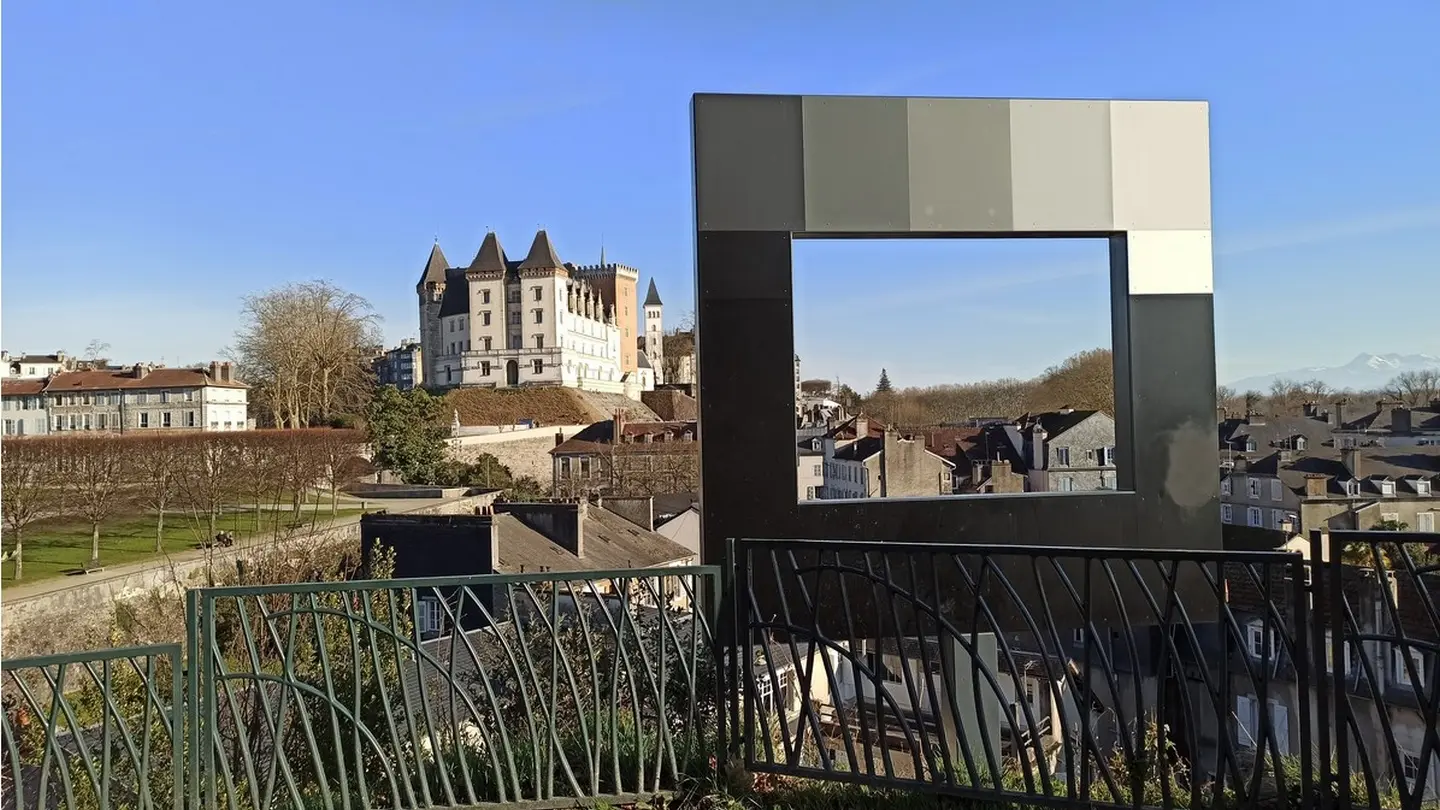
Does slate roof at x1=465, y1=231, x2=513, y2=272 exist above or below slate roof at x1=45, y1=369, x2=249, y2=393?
above

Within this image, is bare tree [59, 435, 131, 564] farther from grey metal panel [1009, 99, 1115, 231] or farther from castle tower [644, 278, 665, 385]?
castle tower [644, 278, 665, 385]

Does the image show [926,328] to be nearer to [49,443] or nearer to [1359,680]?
[1359,680]

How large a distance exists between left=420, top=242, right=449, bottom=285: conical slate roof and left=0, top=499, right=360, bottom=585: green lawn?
44703 mm

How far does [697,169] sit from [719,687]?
265 cm

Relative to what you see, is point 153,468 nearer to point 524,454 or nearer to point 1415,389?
point 524,454

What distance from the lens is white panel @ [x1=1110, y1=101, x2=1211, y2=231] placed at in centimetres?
511

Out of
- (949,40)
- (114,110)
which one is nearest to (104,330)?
(114,110)

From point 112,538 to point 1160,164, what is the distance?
25.5 metres

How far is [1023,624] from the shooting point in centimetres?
507

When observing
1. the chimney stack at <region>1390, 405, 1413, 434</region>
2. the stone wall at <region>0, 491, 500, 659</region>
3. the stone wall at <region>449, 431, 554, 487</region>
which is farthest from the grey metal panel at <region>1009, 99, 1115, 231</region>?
the stone wall at <region>449, 431, 554, 487</region>

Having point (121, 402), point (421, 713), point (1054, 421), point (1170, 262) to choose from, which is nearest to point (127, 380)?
point (121, 402)

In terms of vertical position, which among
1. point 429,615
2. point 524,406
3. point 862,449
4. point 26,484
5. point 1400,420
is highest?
point 524,406

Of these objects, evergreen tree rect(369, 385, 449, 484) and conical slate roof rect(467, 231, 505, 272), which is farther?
conical slate roof rect(467, 231, 505, 272)

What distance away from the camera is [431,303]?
223 feet
